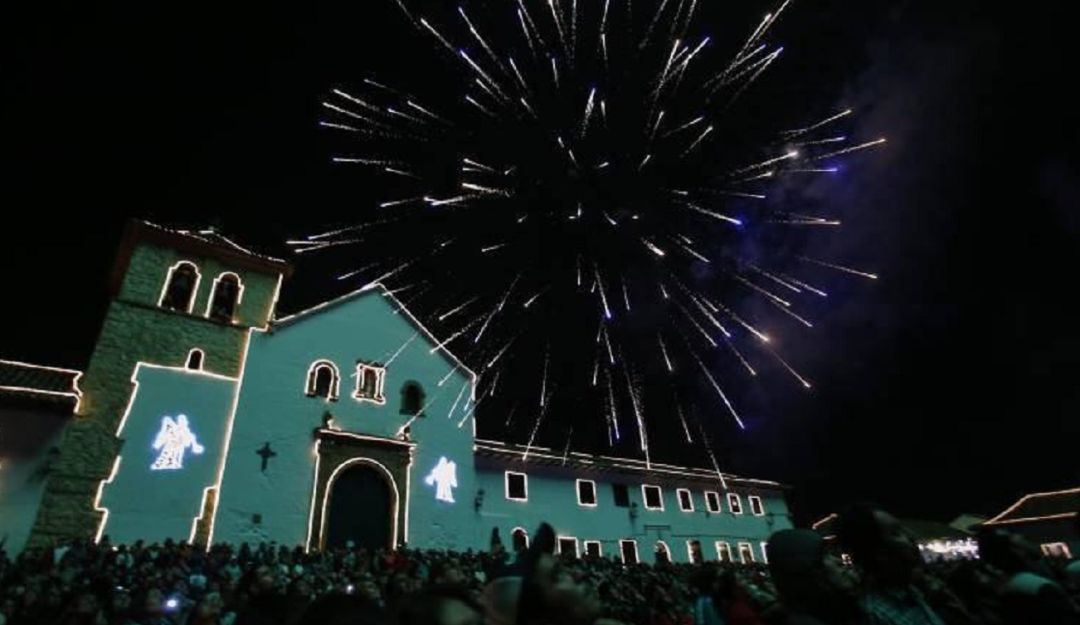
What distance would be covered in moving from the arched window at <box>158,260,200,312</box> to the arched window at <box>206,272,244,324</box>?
24.5 inches

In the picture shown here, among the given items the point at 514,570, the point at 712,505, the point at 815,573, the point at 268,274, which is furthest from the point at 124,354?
the point at 712,505

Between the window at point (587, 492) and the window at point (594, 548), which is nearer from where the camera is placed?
the window at point (594, 548)

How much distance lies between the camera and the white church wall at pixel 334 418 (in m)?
18.5

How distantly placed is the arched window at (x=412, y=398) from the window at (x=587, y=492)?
9.08 meters

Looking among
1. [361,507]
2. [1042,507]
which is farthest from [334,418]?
[1042,507]

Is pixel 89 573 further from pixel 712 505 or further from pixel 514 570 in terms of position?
pixel 712 505

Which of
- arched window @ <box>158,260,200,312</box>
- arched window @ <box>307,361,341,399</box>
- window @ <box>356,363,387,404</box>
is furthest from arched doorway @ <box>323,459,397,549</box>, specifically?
→ arched window @ <box>158,260,200,312</box>

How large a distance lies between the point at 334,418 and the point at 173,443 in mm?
4955

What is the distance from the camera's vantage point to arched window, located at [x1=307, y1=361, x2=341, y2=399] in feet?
69.8

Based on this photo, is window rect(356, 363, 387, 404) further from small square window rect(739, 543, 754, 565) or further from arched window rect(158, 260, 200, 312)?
small square window rect(739, 543, 754, 565)

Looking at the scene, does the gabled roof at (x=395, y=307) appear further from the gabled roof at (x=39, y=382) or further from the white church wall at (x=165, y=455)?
the gabled roof at (x=39, y=382)

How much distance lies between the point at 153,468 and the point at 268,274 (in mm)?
8070

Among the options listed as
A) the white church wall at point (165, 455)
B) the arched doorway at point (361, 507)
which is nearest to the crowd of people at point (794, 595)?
the white church wall at point (165, 455)

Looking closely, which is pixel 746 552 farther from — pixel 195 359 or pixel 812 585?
pixel 812 585
